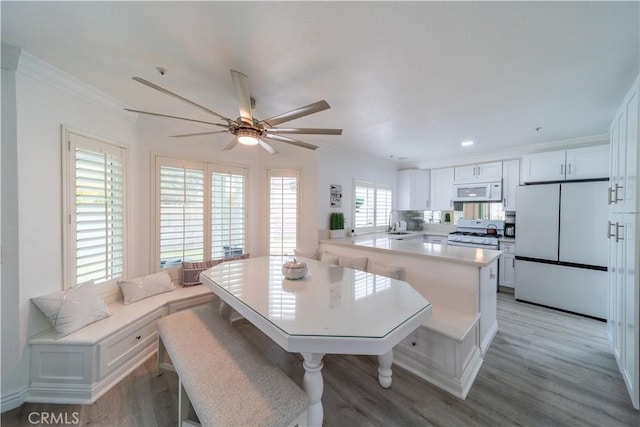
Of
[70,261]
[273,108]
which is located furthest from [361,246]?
[70,261]

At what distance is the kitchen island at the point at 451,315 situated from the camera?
1884 millimetres

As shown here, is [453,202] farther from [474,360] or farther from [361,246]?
[474,360]

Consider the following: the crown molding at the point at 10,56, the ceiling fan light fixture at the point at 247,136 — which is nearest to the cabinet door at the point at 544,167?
the ceiling fan light fixture at the point at 247,136

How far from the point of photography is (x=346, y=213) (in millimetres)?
4176

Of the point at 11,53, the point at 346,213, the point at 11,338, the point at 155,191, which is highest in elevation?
the point at 11,53

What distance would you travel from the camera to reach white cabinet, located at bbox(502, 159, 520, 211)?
402 centimetres

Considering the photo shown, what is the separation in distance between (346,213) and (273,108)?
228cm

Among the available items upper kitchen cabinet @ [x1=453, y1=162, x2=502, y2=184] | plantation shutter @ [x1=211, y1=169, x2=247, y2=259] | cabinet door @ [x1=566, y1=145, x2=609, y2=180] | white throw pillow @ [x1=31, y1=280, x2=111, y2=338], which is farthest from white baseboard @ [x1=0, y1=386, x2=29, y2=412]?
cabinet door @ [x1=566, y1=145, x2=609, y2=180]

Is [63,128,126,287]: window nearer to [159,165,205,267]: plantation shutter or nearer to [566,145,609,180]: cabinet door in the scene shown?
[159,165,205,267]: plantation shutter

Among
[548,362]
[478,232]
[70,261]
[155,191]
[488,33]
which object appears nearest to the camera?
[488,33]

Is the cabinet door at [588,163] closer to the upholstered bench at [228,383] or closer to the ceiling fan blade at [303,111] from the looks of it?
the ceiling fan blade at [303,111]

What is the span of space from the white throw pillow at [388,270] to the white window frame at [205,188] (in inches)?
78.8

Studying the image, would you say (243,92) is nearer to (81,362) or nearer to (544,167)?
(81,362)

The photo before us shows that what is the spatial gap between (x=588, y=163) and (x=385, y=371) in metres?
4.00
